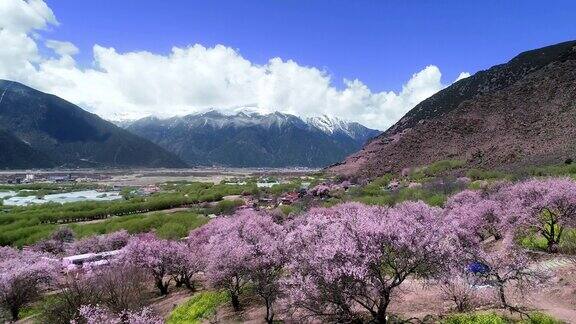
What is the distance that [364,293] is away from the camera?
2091 centimetres

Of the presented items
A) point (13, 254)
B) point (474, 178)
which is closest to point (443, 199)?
point (474, 178)

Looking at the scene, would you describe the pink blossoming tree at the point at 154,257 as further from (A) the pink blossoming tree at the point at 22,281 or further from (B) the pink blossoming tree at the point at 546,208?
(B) the pink blossoming tree at the point at 546,208

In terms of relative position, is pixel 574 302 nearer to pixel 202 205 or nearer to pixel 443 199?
pixel 443 199

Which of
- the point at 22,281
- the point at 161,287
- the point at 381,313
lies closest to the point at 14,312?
the point at 22,281

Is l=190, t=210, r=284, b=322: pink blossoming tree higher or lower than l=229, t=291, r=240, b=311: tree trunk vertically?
higher

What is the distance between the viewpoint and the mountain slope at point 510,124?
299 feet

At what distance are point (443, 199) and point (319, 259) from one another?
166 feet

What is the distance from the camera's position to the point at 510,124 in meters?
106

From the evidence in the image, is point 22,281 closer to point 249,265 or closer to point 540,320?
point 249,265

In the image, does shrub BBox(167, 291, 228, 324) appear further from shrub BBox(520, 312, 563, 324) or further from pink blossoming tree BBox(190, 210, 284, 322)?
shrub BBox(520, 312, 563, 324)

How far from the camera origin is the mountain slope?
91.1 meters

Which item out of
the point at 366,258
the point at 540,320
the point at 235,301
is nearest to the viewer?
the point at 366,258

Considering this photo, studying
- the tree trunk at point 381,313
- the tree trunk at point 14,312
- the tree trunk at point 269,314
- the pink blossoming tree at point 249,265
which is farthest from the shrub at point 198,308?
the tree trunk at point 14,312

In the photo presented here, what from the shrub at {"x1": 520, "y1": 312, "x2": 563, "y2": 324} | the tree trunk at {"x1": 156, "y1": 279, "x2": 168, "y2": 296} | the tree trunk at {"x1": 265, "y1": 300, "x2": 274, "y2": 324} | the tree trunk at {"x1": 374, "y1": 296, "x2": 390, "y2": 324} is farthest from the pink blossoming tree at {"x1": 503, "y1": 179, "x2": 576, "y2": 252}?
the tree trunk at {"x1": 156, "y1": 279, "x2": 168, "y2": 296}
